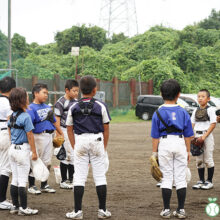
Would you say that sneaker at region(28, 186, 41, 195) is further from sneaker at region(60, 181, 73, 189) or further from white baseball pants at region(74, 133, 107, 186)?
white baseball pants at region(74, 133, 107, 186)

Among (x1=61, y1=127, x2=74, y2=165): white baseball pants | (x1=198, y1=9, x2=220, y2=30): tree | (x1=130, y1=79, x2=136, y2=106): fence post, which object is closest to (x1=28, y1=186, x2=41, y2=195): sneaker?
(x1=61, y1=127, x2=74, y2=165): white baseball pants

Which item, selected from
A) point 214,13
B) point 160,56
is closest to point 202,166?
point 160,56

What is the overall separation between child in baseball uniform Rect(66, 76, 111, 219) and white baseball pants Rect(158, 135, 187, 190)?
744 millimetres

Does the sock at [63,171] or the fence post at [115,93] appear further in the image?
the fence post at [115,93]

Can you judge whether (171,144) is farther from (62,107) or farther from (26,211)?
(62,107)

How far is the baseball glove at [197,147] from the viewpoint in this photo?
7.11 m

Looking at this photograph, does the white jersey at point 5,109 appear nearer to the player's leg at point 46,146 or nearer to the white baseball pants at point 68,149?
the player's leg at point 46,146

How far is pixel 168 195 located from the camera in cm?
529

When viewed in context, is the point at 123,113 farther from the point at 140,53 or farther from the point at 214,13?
the point at 214,13

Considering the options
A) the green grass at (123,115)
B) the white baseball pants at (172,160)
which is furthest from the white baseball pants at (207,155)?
the green grass at (123,115)

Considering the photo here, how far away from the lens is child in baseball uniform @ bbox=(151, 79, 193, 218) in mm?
5316

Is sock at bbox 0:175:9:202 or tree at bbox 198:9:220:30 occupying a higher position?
tree at bbox 198:9:220:30

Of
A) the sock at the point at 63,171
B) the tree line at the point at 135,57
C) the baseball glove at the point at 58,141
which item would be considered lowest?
the sock at the point at 63,171

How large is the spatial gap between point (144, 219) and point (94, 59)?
106 feet
